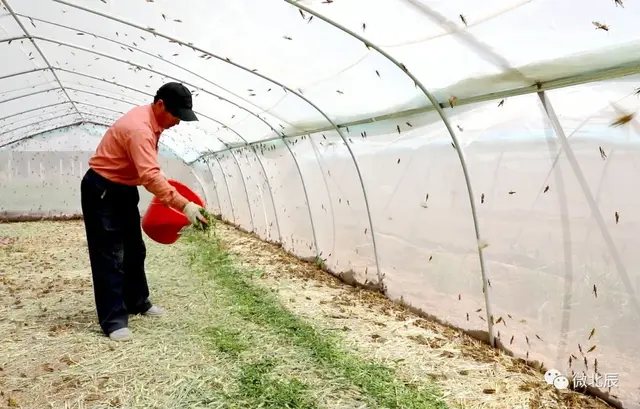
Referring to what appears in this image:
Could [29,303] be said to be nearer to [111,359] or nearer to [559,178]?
[111,359]

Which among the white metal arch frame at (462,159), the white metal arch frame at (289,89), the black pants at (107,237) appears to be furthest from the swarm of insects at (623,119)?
the black pants at (107,237)

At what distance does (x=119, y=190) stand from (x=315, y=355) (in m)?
2.13

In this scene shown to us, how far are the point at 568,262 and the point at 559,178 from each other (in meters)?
0.59

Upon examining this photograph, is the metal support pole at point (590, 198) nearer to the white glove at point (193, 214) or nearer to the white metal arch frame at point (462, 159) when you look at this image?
the white metal arch frame at point (462, 159)

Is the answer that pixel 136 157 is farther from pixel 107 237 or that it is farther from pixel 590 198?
pixel 590 198

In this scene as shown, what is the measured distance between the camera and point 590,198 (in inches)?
142

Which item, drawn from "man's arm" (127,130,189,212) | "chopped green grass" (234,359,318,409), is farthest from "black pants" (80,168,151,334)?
"chopped green grass" (234,359,318,409)

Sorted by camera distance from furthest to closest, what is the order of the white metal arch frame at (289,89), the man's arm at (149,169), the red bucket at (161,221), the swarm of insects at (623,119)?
the white metal arch frame at (289,89), the red bucket at (161,221), the man's arm at (149,169), the swarm of insects at (623,119)

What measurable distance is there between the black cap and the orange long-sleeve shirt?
22 centimetres

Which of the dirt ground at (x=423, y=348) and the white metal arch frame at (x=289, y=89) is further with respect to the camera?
the white metal arch frame at (x=289, y=89)

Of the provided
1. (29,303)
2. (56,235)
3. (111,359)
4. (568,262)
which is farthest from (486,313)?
(56,235)

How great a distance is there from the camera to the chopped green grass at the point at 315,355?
361 cm

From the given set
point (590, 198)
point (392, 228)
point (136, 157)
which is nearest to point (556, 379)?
point (590, 198)

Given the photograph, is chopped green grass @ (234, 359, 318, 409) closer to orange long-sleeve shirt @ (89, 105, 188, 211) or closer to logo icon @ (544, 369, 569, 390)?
orange long-sleeve shirt @ (89, 105, 188, 211)
